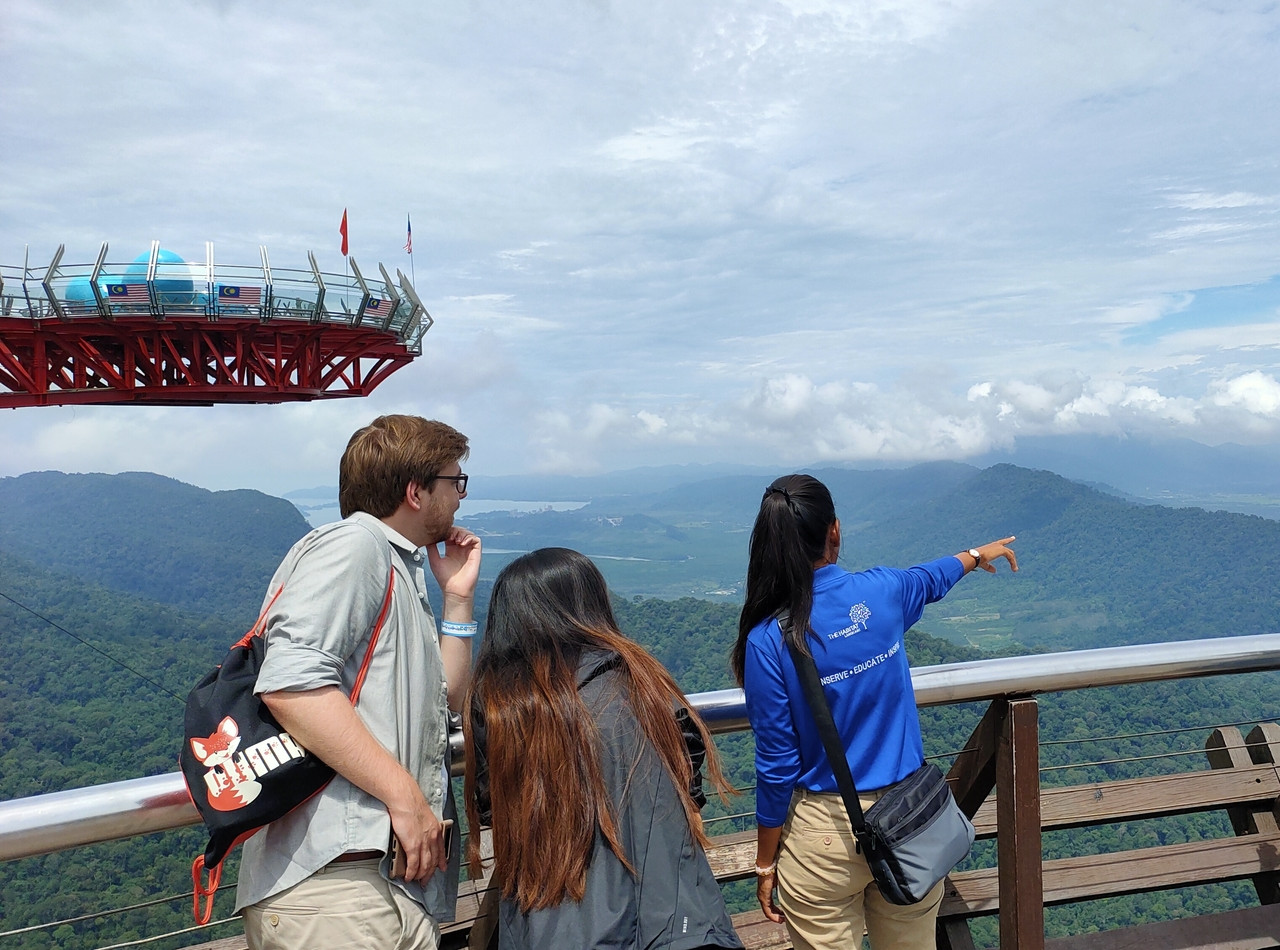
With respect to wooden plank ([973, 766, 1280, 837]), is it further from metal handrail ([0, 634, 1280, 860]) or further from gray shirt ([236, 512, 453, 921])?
gray shirt ([236, 512, 453, 921])

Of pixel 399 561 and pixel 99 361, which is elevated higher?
pixel 99 361

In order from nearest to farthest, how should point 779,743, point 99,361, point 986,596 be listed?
1. point 779,743
2. point 99,361
3. point 986,596

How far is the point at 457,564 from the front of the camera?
219 centimetres

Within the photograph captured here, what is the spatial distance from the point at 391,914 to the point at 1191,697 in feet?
135

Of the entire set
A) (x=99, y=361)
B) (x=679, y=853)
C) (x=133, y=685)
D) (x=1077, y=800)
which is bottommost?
(x=133, y=685)

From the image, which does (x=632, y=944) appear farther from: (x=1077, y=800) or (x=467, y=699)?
(x=1077, y=800)

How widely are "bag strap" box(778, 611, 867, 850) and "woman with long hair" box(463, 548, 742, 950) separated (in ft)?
1.04

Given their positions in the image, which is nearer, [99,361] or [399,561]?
[399,561]

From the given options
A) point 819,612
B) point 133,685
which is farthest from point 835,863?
point 133,685

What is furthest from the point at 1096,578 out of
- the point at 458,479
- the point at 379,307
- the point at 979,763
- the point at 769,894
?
the point at 458,479

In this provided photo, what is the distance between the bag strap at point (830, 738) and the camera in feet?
6.60

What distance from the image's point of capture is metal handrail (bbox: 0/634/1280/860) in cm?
157

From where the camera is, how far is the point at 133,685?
49562 mm

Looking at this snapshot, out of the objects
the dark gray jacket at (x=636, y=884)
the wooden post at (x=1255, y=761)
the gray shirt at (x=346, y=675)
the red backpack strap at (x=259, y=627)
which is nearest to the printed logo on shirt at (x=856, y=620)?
the dark gray jacket at (x=636, y=884)
